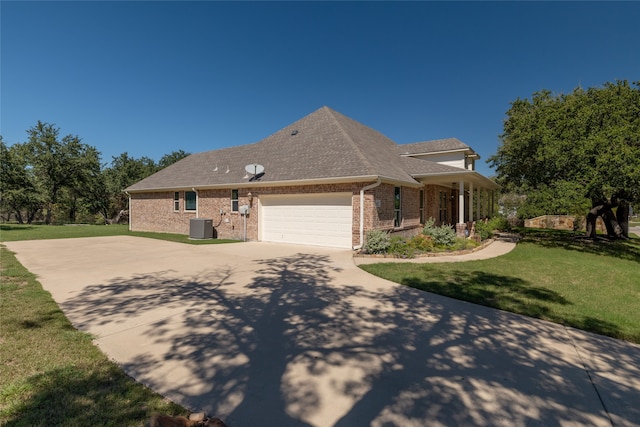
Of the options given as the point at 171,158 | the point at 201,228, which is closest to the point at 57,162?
the point at 171,158

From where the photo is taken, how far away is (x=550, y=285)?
6543 millimetres

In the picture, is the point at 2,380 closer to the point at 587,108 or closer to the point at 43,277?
the point at 43,277

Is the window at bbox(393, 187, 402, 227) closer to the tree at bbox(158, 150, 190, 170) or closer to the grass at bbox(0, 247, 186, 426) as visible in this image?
the grass at bbox(0, 247, 186, 426)

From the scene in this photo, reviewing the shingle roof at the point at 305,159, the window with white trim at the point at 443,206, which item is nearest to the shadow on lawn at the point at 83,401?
the shingle roof at the point at 305,159

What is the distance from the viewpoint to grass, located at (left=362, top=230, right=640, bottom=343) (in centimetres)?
471

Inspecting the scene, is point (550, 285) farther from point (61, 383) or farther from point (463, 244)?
point (61, 383)

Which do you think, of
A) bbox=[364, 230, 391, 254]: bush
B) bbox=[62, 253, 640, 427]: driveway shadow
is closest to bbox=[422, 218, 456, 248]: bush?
bbox=[364, 230, 391, 254]: bush

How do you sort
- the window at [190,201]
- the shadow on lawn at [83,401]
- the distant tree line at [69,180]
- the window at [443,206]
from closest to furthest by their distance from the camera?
A: the shadow on lawn at [83,401] → the window at [190,201] → the window at [443,206] → the distant tree line at [69,180]

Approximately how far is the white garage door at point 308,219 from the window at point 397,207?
2476 millimetres

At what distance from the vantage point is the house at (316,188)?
1198cm

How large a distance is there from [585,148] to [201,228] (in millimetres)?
17710

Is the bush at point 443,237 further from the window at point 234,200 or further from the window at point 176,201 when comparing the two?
the window at point 176,201

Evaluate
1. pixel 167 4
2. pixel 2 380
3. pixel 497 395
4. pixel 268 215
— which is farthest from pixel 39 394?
pixel 167 4

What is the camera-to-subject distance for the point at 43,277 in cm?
694
